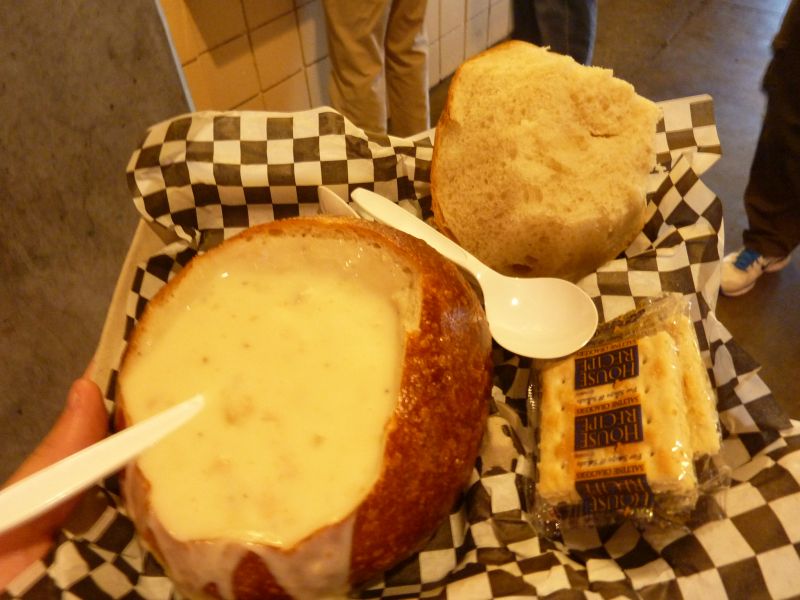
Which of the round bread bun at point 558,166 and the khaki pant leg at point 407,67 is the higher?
the round bread bun at point 558,166

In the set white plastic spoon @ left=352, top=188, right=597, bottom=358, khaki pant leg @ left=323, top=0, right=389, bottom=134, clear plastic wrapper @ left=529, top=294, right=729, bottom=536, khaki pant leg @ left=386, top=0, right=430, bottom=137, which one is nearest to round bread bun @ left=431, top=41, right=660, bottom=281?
white plastic spoon @ left=352, top=188, right=597, bottom=358

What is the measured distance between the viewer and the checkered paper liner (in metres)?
0.73

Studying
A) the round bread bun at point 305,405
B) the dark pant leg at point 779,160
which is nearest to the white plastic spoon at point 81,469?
the round bread bun at point 305,405

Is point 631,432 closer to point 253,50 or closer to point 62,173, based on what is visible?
point 62,173

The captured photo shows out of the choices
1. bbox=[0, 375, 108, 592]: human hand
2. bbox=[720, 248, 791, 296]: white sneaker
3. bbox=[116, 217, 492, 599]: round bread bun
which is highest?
bbox=[116, 217, 492, 599]: round bread bun

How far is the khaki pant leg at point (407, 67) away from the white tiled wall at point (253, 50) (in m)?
0.27

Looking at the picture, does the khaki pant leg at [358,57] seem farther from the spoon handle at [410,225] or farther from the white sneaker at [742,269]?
the white sneaker at [742,269]

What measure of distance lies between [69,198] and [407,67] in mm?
1252

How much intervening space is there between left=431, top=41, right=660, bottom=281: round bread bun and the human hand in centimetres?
66

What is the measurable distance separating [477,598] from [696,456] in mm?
321

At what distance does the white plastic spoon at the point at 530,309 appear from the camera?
90 cm

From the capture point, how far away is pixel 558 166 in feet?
3.13

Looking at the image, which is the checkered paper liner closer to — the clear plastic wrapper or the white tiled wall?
the clear plastic wrapper

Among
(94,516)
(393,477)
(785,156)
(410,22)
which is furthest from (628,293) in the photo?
(410,22)
